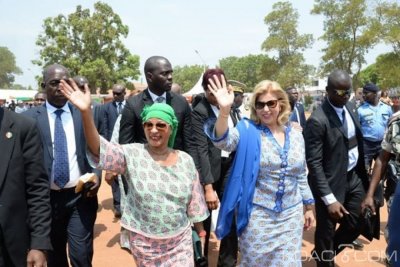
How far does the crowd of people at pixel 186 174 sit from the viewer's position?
96.4 inches

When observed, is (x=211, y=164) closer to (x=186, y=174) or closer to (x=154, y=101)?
(x=154, y=101)

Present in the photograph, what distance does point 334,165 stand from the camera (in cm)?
390

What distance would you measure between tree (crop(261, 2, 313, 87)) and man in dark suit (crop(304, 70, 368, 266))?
35043mm

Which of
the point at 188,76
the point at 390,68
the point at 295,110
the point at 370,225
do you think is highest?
the point at 188,76

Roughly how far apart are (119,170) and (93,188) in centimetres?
87

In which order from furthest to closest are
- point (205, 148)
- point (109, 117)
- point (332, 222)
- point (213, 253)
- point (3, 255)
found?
point (109, 117) → point (213, 253) → point (205, 148) → point (332, 222) → point (3, 255)

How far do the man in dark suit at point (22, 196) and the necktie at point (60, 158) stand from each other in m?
0.95

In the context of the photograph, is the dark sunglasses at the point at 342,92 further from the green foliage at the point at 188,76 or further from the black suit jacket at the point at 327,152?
the green foliage at the point at 188,76

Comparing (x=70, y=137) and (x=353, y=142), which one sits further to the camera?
(x=353, y=142)

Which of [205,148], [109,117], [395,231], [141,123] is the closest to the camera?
[395,231]

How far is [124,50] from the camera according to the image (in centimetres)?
3659

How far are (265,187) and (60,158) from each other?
5.71 feet

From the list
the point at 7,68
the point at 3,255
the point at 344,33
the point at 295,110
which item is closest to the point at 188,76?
the point at 7,68

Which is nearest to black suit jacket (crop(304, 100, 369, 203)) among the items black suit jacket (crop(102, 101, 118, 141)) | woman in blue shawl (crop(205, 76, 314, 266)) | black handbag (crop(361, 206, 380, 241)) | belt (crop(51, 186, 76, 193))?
black handbag (crop(361, 206, 380, 241))
